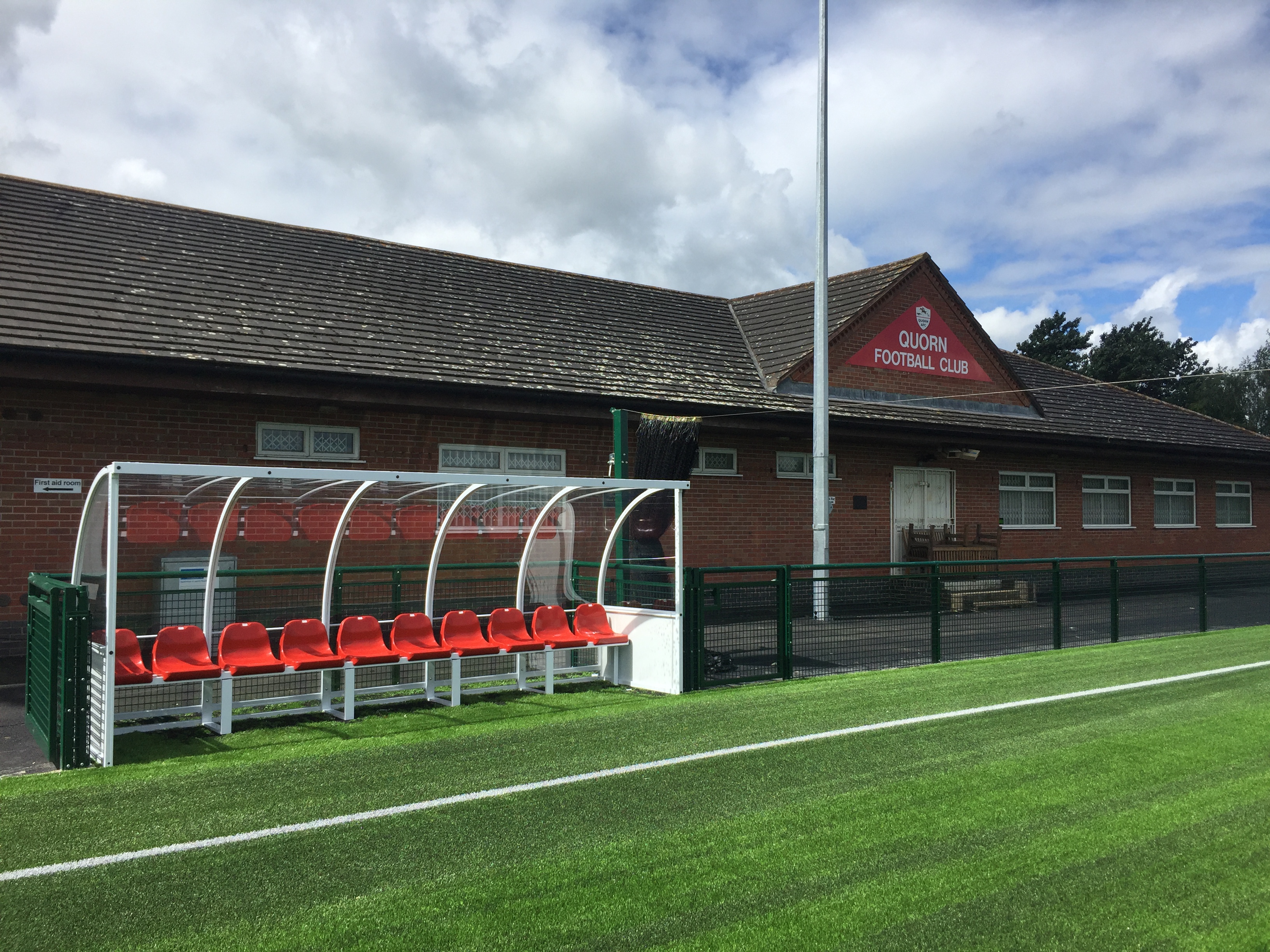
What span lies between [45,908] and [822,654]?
8.63 m

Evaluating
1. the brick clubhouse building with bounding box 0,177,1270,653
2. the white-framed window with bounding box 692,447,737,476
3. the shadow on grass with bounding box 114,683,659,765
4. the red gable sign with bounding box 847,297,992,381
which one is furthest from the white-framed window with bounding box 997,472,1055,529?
the shadow on grass with bounding box 114,683,659,765

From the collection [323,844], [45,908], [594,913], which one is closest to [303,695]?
[323,844]

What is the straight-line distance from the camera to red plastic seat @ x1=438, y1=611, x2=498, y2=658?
1001cm

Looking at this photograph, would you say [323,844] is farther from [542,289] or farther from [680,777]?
[542,289]

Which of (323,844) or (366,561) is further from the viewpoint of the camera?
(366,561)

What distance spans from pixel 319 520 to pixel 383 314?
697 centimetres

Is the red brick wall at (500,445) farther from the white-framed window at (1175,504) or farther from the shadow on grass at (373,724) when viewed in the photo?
the shadow on grass at (373,724)

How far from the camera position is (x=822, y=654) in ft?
38.5

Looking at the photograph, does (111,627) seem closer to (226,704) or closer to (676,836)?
(226,704)

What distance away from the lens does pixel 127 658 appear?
27.2 feet

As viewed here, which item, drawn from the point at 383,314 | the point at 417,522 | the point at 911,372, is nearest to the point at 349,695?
the point at 417,522

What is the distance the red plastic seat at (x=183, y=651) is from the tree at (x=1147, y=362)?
6528 cm

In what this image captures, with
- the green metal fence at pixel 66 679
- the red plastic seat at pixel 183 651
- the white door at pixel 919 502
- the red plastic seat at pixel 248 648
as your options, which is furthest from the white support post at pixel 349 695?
the white door at pixel 919 502

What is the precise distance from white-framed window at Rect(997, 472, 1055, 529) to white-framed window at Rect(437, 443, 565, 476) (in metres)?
11.6
